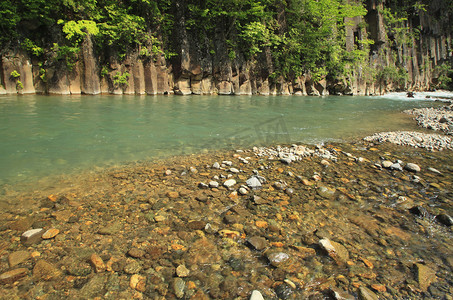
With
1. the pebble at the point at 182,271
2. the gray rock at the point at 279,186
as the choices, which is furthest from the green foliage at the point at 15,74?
the pebble at the point at 182,271

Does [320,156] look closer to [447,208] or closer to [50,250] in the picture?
[447,208]

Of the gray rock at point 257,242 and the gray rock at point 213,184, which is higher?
the gray rock at point 213,184

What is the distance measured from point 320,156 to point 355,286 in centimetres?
363

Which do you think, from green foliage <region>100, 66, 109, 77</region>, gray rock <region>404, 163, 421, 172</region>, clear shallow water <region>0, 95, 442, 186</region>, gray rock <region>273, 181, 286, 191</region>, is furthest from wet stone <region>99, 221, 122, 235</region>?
green foliage <region>100, 66, 109, 77</region>

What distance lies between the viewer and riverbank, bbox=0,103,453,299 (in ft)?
6.10

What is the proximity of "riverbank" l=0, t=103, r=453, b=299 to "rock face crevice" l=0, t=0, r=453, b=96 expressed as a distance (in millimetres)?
14068

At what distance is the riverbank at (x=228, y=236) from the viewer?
6.10 ft

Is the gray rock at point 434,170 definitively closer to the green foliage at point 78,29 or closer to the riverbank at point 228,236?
the riverbank at point 228,236

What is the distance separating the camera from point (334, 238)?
8.21 feet

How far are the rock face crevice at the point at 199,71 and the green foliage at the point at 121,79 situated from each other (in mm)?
63

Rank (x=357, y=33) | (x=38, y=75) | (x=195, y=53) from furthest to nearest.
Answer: (x=357, y=33)
(x=195, y=53)
(x=38, y=75)

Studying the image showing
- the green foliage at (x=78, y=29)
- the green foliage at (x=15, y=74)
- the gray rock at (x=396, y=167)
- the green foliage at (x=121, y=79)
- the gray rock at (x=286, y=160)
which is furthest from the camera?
the green foliage at (x=121, y=79)

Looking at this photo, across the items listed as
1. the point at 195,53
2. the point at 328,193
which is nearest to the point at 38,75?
the point at 195,53

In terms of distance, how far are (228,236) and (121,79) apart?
16530 mm
